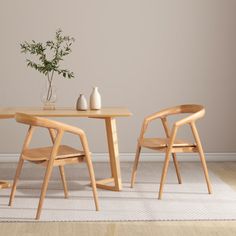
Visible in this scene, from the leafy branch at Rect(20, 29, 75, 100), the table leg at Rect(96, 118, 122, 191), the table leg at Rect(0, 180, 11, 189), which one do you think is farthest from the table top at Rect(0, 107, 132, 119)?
the table leg at Rect(0, 180, 11, 189)

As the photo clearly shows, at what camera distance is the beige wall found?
6059 millimetres

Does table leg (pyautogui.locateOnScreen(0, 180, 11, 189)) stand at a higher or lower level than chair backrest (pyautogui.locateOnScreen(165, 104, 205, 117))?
lower

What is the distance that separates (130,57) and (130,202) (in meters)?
2.25

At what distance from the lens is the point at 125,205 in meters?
4.20

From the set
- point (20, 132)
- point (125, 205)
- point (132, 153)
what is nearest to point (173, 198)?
point (125, 205)

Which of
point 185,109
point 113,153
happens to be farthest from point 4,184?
point 185,109

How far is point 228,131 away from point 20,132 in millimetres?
2257

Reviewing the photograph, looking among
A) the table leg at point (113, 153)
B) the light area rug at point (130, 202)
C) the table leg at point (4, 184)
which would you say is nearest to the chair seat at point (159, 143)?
the table leg at point (113, 153)

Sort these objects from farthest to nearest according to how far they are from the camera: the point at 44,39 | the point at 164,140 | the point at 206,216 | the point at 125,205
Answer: the point at 44,39 → the point at 164,140 → the point at 125,205 → the point at 206,216

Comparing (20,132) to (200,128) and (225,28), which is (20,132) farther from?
(225,28)

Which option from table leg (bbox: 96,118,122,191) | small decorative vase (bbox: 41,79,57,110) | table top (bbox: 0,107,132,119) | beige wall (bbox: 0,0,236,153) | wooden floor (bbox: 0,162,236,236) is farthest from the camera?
beige wall (bbox: 0,0,236,153)

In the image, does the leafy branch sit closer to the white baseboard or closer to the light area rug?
the light area rug

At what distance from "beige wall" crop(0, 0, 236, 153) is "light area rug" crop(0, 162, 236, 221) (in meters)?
1.07

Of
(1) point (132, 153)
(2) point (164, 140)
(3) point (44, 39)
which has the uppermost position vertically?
(3) point (44, 39)
